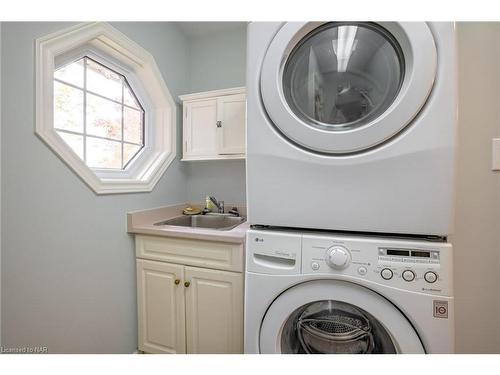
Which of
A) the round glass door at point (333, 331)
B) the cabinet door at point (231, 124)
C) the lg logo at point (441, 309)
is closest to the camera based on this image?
the lg logo at point (441, 309)

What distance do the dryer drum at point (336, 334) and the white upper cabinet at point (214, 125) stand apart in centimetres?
113

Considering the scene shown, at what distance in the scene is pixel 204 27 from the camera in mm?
1879

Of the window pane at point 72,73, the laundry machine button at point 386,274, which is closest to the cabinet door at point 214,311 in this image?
the laundry machine button at point 386,274

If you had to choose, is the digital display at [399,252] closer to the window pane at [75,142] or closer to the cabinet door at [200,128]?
the cabinet door at [200,128]

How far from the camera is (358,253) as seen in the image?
0.72m

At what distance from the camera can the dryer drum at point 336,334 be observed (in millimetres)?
796

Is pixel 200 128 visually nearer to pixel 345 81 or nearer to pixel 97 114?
pixel 97 114

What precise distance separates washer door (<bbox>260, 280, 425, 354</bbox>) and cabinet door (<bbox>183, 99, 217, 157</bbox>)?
1242 mm

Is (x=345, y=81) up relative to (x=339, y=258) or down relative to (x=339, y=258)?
up

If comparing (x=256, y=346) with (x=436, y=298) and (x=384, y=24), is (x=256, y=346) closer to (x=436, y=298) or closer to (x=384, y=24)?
(x=436, y=298)

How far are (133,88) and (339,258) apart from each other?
1.86 meters

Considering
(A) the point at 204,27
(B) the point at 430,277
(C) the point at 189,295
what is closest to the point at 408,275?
(B) the point at 430,277

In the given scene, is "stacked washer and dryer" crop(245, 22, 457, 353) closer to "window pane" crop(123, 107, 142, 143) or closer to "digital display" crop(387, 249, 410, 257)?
"digital display" crop(387, 249, 410, 257)

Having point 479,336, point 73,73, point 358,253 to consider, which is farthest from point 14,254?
point 479,336
